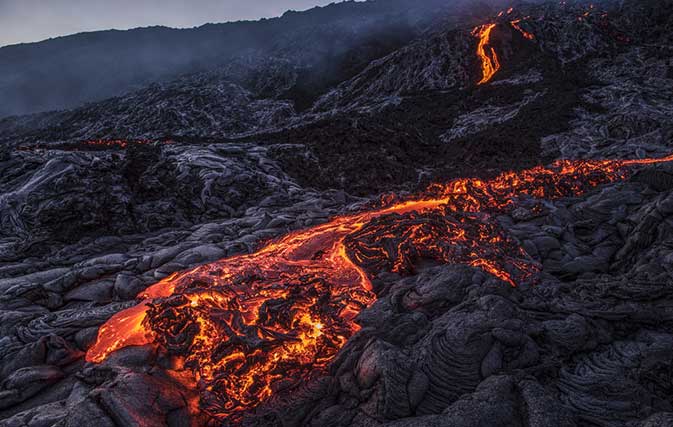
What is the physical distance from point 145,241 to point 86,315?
20.4 ft

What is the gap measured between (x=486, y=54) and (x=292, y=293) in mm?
62692

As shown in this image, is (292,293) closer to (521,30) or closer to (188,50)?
(521,30)

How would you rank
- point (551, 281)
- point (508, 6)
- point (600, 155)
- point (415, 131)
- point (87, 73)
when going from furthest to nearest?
1. point (87, 73)
2. point (508, 6)
3. point (415, 131)
4. point (600, 155)
5. point (551, 281)

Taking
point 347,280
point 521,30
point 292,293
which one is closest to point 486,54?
point 521,30

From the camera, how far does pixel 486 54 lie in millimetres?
58719

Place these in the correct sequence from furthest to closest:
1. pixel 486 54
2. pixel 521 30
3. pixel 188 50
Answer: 1. pixel 188 50
2. pixel 521 30
3. pixel 486 54

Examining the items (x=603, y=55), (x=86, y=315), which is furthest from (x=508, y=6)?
(x=86, y=315)

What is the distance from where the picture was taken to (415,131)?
35.4m

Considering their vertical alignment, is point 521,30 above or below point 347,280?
above

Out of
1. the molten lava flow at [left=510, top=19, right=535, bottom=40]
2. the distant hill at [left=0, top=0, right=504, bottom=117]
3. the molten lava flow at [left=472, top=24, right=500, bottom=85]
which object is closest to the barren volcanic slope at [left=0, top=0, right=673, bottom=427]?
the molten lava flow at [left=472, top=24, right=500, bottom=85]

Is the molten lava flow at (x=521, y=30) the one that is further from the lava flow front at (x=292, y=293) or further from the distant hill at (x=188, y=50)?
the lava flow front at (x=292, y=293)

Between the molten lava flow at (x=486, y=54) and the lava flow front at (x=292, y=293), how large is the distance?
4390 centimetres

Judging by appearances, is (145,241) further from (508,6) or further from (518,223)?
(508,6)

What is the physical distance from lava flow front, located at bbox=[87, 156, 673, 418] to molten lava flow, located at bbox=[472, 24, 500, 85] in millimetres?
43903
